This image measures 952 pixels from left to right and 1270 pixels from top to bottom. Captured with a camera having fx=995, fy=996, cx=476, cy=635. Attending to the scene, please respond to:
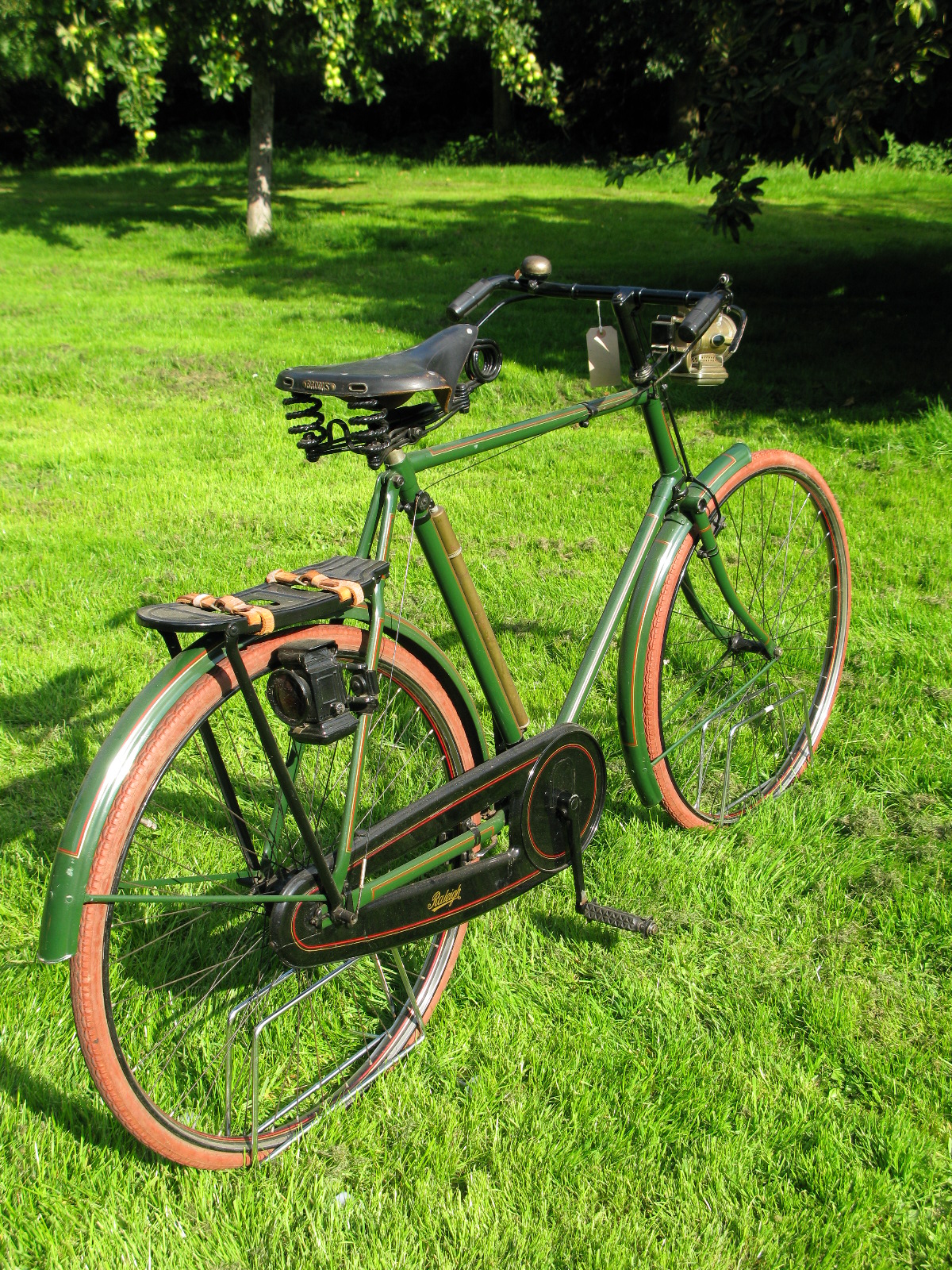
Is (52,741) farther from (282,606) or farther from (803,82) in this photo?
(803,82)

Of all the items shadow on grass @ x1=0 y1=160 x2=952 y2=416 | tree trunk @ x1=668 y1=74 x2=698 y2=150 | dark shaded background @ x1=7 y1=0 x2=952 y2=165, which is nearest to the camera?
shadow on grass @ x1=0 y1=160 x2=952 y2=416

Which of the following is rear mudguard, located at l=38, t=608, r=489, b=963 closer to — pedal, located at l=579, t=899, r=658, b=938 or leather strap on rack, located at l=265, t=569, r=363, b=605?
leather strap on rack, located at l=265, t=569, r=363, b=605

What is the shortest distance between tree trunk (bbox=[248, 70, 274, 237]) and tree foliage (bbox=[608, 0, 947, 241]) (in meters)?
7.25

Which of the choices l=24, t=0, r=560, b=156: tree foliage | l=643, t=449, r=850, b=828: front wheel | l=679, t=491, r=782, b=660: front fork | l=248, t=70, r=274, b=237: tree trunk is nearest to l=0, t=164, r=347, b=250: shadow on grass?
l=248, t=70, r=274, b=237: tree trunk

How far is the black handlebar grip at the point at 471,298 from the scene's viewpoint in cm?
227

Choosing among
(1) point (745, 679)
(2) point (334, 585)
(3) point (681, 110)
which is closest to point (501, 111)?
(3) point (681, 110)

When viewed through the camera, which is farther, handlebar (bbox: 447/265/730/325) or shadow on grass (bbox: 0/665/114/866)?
shadow on grass (bbox: 0/665/114/866)

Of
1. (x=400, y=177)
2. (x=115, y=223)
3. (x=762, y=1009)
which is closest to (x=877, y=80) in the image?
(x=762, y=1009)

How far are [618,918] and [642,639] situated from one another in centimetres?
69

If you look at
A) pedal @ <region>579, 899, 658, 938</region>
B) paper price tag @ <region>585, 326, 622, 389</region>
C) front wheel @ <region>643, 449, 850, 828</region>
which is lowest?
pedal @ <region>579, 899, 658, 938</region>

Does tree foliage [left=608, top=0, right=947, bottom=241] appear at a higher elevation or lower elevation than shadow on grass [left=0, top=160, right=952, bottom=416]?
higher

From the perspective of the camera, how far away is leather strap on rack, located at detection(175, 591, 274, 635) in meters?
1.69

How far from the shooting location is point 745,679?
325 cm

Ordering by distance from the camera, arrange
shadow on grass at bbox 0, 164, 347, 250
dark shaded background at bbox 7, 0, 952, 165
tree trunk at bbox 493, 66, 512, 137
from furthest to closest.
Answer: tree trunk at bbox 493, 66, 512, 137 → dark shaded background at bbox 7, 0, 952, 165 → shadow on grass at bbox 0, 164, 347, 250
